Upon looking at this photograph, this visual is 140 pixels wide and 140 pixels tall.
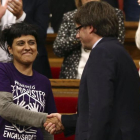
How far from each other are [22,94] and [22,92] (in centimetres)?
1

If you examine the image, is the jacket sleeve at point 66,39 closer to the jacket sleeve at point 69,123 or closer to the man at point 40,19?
the man at point 40,19

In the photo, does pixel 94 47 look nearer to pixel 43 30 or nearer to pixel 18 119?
pixel 18 119

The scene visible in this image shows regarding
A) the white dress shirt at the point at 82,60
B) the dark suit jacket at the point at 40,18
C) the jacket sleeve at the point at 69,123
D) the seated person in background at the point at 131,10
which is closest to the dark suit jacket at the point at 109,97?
the jacket sleeve at the point at 69,123

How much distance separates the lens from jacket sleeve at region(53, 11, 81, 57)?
15.6ft

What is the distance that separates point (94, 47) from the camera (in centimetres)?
310

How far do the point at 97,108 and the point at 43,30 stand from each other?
193 centimetres

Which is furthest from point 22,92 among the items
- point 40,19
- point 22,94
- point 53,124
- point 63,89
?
point 40,19

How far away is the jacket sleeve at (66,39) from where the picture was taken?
475 cm

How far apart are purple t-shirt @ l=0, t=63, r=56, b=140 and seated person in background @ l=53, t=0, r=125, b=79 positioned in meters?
1.10

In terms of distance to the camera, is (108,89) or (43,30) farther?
(43,30)

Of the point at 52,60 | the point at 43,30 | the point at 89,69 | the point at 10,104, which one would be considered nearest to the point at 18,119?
the point at 10,104

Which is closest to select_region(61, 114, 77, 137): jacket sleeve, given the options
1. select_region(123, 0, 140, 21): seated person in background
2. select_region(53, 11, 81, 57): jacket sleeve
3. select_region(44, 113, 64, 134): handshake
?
select_region(44, 113, 64, 134): handshake

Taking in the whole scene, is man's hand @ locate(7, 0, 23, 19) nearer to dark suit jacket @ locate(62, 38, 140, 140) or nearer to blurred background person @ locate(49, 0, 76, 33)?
dark suit jacket @ locate(62, 38, 140, 140)

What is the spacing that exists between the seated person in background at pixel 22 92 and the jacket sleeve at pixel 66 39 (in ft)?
3.05
